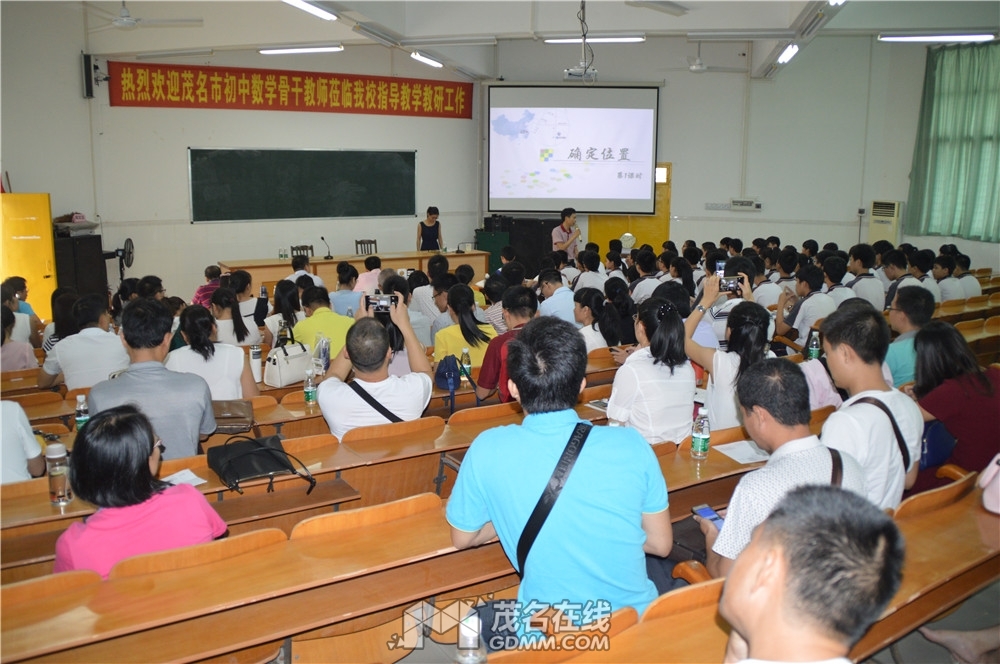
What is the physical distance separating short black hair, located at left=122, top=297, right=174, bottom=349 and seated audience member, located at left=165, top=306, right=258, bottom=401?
0.56 m

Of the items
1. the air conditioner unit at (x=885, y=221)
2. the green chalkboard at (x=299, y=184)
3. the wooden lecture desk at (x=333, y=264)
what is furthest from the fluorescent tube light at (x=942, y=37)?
the green chalkboard at (x=299, y=184)

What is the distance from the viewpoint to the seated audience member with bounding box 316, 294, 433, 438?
3627 millimetres

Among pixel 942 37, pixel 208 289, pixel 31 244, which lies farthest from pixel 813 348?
pixel 31 244

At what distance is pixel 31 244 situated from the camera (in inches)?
372

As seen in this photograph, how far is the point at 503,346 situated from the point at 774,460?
2219mm

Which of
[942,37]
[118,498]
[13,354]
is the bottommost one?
[13,354]

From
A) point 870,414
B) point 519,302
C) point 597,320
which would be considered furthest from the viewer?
point 597,320

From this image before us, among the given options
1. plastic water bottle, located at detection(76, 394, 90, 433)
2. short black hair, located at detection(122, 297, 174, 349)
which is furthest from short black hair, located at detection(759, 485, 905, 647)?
plastic water bottle, located at detection(76, 394, 90, 433)

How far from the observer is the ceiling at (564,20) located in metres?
8.29

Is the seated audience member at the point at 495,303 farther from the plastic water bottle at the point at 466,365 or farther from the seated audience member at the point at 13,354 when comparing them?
the seated audience member at the point at 13,354

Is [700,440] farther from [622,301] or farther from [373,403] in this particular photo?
[622,301]

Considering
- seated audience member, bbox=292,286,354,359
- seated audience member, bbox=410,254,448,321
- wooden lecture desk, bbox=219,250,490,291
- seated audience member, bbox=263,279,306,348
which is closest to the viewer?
seated audience member, bbox=292,286,354,359

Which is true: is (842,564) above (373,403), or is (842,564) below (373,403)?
above

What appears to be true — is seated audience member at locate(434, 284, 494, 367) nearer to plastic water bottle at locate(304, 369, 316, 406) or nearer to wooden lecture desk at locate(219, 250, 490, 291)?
plastic water bottle at locate(304, 369, 316, 406)
